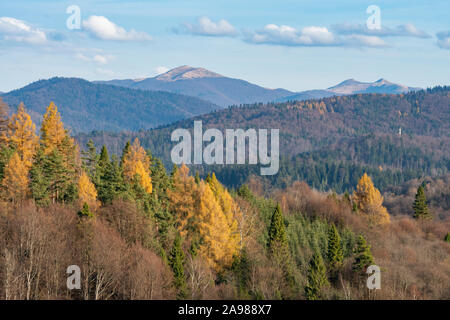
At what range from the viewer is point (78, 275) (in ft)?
136

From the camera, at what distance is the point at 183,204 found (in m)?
62.1

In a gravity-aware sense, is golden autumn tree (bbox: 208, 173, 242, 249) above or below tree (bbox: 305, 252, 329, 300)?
above

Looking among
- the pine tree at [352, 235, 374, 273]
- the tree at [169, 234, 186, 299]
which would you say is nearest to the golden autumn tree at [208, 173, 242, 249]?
the tree at [169, 234, 186, 299]

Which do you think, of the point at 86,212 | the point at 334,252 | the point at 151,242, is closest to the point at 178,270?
the point at 151,242

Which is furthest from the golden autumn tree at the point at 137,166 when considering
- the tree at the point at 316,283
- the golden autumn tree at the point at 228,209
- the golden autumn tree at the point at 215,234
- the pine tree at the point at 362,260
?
the pine tree at the point at 362,260

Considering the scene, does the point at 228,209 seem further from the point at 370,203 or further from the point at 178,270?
the point at 370,203

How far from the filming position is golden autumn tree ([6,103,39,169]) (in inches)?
2405

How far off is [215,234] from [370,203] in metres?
47.6

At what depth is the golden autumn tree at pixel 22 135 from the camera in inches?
2405

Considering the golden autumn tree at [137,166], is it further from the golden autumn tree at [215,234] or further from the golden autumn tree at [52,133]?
the golden autumn tree at [52,133]

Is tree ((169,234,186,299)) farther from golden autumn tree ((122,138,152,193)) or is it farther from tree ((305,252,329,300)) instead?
golden autumn tree ((122,138,152,193))

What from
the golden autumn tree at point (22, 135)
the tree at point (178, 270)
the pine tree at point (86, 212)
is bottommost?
the tree at point (178, 270)

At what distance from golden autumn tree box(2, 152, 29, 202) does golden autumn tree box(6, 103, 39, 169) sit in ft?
26.7

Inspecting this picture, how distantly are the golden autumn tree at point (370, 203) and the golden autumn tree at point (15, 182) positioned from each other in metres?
60.8
